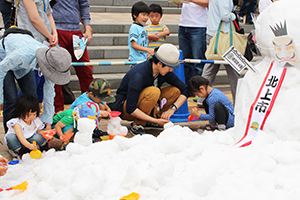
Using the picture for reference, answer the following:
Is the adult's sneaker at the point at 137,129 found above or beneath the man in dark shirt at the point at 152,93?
beneath

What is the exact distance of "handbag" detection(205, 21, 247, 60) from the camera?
14.4ft

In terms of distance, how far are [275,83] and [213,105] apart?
1529 mm

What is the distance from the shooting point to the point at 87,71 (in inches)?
171

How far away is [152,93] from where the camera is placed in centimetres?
374

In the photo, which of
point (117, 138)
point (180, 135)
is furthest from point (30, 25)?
point (180, 135)

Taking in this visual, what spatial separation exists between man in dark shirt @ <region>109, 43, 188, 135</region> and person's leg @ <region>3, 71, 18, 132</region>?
1.19m

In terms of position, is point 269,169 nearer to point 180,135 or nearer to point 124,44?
point 180,135

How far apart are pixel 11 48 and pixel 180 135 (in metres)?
1.61

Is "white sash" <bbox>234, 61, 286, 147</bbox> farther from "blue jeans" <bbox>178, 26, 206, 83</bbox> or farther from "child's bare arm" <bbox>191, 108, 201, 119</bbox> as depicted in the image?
"blue jeans" <bbox>178, 26, 206, 83</bbox>

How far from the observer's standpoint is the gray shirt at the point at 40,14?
3312 mm

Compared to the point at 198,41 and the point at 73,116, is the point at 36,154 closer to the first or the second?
the point at 73,116

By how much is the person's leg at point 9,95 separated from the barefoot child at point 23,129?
0.10 meters

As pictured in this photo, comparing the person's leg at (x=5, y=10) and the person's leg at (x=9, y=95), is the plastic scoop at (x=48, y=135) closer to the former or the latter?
the person's leg at (x=9, y=95)

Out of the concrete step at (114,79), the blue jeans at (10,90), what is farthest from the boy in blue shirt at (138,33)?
the blue jeans at (10,90)
